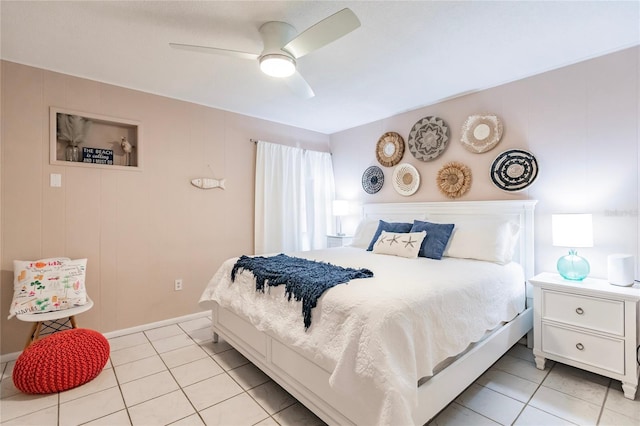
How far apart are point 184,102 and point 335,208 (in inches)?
92.2

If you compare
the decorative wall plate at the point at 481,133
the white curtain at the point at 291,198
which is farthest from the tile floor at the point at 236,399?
the decorative wall plate at the point at 481,133

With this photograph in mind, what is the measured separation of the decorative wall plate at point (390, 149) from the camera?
3816 mm

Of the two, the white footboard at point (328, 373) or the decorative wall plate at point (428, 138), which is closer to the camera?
the white footboard at point (328, 373)

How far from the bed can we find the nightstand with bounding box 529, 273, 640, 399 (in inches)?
7.9

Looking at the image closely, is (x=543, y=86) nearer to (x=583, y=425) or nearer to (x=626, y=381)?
(x=626, y=381)

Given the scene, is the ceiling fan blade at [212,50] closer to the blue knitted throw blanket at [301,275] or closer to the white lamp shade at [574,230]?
the blue knitted throw blanket at [301,275]

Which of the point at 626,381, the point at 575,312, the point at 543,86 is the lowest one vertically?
the point at 626,381

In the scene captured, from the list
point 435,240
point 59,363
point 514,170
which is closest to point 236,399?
point 59,363

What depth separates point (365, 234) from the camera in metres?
3.60

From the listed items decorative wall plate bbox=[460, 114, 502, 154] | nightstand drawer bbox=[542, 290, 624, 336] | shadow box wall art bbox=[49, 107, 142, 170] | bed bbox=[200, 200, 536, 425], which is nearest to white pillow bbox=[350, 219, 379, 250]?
bed bbox=[200, 200, 536, 425]

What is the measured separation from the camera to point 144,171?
310cm

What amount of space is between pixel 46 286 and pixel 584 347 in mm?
4065

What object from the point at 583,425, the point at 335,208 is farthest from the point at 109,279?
the point at 583,425

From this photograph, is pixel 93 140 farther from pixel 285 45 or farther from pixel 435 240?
pixel 435 240
